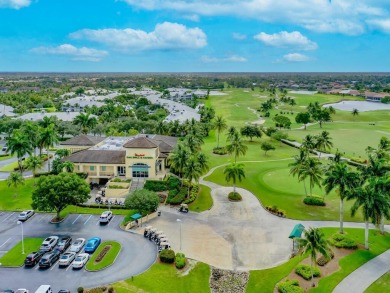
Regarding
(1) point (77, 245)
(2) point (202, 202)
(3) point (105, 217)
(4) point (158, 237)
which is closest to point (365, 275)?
(4) point (158, 237)

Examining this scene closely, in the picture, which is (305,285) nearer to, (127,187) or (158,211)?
(158,211)

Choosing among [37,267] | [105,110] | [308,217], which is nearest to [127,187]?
[37,267]

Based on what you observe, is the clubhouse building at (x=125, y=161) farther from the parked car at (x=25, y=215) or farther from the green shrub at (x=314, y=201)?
the green shrub at (x=314, y=201)

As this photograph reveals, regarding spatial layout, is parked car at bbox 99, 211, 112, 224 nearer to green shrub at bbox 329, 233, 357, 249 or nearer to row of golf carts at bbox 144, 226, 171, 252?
row of golf carts at bbox 144, 226, 171, 252

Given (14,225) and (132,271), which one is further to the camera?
(14,225)

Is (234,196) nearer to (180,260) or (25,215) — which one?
(180,260)

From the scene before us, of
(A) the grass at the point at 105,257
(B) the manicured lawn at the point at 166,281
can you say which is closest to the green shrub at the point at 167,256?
(B) the manicured lawn at the point at 166,281
